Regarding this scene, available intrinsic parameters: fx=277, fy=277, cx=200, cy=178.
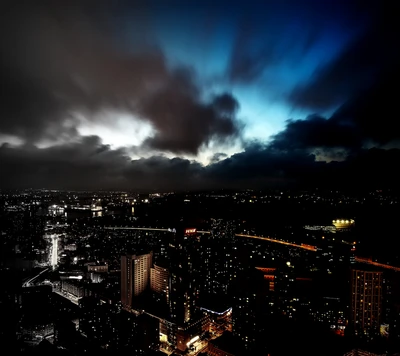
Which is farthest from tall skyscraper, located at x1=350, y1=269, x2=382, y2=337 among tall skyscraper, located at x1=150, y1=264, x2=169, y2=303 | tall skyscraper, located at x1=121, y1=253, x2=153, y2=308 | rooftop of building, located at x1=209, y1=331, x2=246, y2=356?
tall skyscraper, located at x1=121, y1=253, x2=153, y2=308

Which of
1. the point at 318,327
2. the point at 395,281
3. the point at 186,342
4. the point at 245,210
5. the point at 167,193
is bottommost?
the point at 186,342

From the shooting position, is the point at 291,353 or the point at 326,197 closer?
the point at 291,353

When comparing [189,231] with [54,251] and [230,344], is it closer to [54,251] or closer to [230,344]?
[54,251]

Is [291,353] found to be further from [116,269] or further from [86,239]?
[86,239]

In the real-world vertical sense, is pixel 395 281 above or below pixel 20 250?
below

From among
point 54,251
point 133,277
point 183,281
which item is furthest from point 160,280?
point 54,251

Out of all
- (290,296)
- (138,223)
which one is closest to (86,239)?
(138,223)
